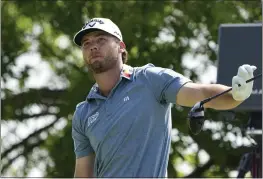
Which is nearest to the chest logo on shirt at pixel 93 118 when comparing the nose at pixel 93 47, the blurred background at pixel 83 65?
the nose at pixel 93 47

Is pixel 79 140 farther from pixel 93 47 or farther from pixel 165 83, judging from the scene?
pixel 165 83

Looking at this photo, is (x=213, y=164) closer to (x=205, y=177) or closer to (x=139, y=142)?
(x=205, y=177)

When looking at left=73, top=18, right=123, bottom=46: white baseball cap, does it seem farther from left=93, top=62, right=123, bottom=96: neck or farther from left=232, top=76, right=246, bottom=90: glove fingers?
left=232, top=76, right=246, bottom=90: glove fingers

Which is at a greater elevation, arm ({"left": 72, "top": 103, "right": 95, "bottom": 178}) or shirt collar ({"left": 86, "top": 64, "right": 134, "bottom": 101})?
shirt collar ({"left": 86, "top": 64, "right": 134, "bottom": 101})

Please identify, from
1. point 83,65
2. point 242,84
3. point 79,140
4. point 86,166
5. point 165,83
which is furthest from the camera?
point 83,65

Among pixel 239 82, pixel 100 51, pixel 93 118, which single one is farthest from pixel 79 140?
pixel 239 82

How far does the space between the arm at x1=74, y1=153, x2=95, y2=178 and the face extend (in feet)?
1.79

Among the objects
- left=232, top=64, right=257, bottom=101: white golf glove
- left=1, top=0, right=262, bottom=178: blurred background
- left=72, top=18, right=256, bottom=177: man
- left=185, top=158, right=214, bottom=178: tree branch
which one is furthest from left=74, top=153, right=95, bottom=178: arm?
left=185, top=158, right=214, bottom=178: tree branch

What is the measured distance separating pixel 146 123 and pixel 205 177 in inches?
290

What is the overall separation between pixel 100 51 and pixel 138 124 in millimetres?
396

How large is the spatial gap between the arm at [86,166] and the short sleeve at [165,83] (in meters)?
0.64

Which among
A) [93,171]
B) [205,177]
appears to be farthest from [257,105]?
[205,177]

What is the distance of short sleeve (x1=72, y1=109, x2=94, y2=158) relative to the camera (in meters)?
4.66

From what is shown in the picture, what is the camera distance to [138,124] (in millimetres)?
4273
